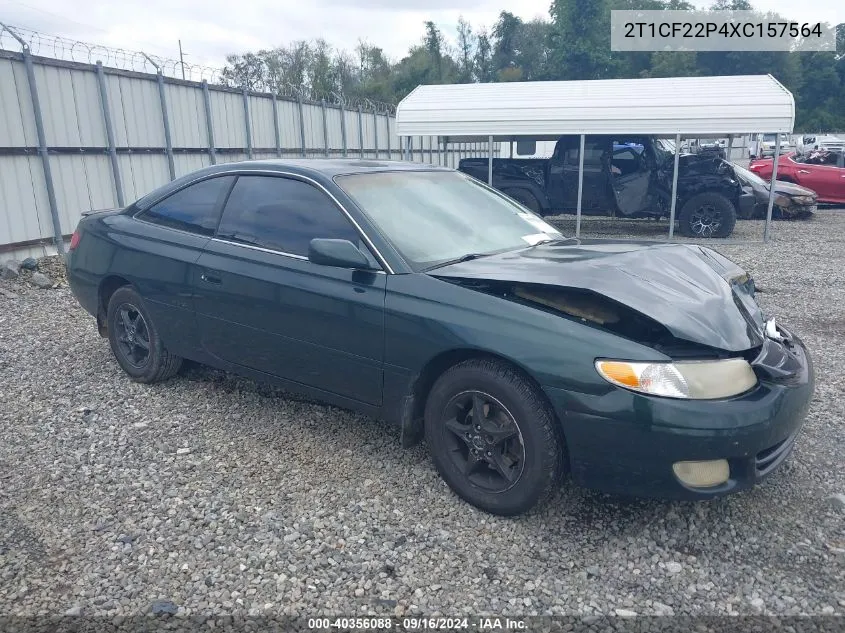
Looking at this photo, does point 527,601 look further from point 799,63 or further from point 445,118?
point 799,63

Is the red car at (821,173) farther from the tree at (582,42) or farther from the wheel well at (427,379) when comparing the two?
the tree at (582,42)

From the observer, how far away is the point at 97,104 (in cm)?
896

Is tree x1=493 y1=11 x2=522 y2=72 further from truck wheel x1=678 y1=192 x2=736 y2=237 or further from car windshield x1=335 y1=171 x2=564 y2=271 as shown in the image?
car windshield x1=335 y1=171 x2=564 y2=271

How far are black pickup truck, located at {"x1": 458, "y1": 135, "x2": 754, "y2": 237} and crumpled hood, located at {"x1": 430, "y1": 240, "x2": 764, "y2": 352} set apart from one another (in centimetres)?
927

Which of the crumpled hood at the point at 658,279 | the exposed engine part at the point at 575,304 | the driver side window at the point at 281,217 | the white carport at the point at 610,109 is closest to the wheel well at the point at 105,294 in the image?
the driver side window at the point at 281,217

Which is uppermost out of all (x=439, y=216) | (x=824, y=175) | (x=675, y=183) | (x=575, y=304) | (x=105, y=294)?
(x=439, y=216)

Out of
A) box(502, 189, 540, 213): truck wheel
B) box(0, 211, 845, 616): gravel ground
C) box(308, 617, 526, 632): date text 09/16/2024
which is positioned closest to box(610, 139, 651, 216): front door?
box(502, 189, 540, 213): truck wheel

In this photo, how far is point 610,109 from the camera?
12.0m

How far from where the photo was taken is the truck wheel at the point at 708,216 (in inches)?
483

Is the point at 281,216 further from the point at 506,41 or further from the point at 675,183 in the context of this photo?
the point at 506,41

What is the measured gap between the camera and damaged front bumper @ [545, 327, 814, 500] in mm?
2582

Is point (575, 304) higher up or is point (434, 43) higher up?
point (434, 43)

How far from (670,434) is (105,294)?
389 centimetres

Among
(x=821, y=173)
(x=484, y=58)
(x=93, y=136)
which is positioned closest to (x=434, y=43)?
(x=484, y=58)
